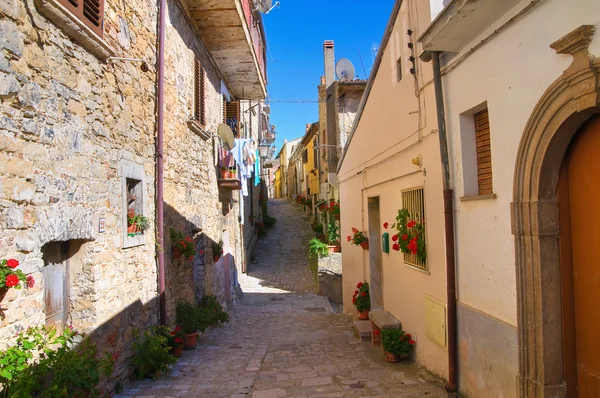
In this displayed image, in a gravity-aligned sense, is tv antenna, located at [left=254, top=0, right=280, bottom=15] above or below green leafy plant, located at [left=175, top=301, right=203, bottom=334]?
above

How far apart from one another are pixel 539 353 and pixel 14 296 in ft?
13.6

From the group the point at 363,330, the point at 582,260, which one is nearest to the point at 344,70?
the point at 363,330

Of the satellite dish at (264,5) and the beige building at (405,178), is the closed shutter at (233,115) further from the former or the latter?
the beige building at (405,178)

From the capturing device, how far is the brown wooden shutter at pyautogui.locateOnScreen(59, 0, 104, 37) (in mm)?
4133

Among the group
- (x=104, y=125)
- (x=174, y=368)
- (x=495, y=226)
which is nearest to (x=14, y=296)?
(x=104, y=125)

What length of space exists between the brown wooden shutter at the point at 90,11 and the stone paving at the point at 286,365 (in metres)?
4.19

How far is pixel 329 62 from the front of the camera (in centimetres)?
1955

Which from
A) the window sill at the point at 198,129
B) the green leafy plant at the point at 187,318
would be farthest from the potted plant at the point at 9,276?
the window sill at the point at 198,129

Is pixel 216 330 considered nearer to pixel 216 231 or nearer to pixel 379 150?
pixel 216 231

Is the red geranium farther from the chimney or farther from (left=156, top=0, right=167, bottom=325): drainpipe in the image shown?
the chimney

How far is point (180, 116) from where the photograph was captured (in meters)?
7.76

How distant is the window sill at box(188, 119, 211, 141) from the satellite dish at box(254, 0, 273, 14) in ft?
14.9

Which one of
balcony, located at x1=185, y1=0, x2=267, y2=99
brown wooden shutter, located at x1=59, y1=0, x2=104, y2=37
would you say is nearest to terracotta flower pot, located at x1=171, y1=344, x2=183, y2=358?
brown wooden shutter, located at x1=59, y1=0, x2=104, y2=37

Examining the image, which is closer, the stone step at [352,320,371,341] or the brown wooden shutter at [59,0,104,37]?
the brown wooden shutter at [59,0,104,37]
